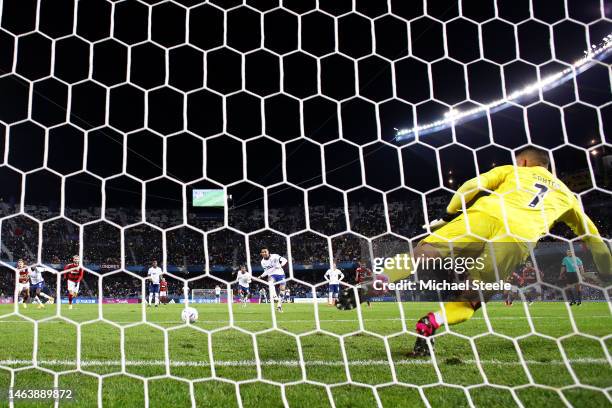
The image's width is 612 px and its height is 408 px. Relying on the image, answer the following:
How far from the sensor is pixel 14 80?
10867 millimetres

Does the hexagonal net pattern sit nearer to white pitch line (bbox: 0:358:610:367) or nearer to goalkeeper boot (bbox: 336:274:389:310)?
white pitch line (bbox: 0:358:610:367)

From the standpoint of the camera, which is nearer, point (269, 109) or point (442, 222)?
point (442, 222)

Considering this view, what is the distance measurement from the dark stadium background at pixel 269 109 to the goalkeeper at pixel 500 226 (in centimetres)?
29

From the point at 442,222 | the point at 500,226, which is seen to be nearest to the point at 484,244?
the point at 500,226

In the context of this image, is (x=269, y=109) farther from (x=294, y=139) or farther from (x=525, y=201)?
(x=525, y=201)

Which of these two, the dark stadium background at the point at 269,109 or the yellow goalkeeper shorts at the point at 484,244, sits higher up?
the yellow goalkeeper shorts at the point at 484,244

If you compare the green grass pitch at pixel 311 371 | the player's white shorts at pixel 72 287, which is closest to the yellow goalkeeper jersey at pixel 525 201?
the green grass pitch at pixel 311 371

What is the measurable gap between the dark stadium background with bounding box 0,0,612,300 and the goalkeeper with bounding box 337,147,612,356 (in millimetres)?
291

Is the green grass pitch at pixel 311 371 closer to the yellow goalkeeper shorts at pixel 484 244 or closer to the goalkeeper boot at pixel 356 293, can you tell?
the goalkeeper boot at pixel 356 293

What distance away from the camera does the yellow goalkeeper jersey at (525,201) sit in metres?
A: 3.21

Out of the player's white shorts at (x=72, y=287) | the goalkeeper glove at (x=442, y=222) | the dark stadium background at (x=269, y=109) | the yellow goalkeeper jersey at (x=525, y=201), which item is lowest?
the player's white shorts at (x=72, y=287)

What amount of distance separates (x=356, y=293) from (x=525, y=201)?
4.41ft

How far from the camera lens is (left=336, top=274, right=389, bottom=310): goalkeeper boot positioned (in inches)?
123

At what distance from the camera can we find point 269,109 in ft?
21.3
